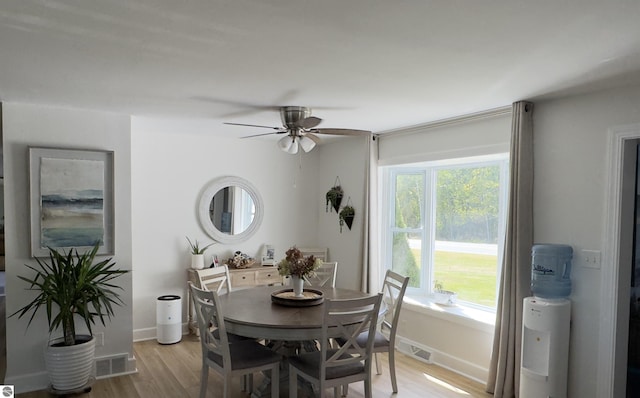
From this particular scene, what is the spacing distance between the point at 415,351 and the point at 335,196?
7.07 feet

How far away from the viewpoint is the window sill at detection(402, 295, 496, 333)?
153 inches

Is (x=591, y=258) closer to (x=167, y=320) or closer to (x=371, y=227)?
(x=371, y=227)

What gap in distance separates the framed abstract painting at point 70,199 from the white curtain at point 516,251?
342cm

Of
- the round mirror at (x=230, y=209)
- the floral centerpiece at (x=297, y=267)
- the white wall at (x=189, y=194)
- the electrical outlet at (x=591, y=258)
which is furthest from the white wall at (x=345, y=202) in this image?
the electrical outlet at (x=591, y=258)

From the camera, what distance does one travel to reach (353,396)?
349cm

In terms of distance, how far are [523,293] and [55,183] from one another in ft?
12.9

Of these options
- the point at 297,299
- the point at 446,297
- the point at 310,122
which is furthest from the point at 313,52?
the point at 446,297

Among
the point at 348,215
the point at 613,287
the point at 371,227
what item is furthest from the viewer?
the point at 348,215

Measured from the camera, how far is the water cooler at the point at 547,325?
299cm

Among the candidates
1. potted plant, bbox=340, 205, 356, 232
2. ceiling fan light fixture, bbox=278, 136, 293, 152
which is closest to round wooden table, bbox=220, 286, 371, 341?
ceiling fan light fixture, bbox=278, 136, 293, 152

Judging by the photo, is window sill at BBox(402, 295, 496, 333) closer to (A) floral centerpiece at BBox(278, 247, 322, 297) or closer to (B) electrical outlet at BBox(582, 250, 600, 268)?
(B) electrical outlet at BBox(582, 250, 600, 268)

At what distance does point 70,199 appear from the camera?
3727mm

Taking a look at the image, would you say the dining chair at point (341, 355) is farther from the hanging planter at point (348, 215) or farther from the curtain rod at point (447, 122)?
the hanging planter at point (348, 215)

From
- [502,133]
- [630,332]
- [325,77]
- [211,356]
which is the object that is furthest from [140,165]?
[630,332]
